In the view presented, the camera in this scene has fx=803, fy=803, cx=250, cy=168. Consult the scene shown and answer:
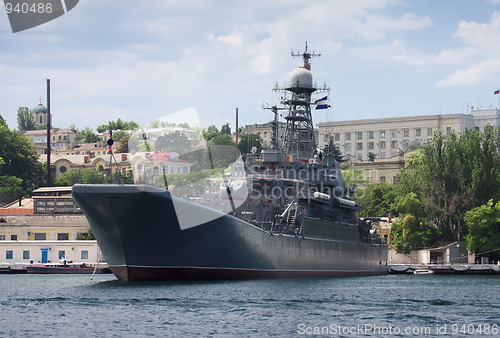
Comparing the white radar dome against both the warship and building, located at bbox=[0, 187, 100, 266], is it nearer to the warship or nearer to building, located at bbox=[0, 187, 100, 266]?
the warship

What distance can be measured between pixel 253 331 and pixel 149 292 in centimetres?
1103

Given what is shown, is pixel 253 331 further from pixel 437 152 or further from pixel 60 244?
pixel 437 152

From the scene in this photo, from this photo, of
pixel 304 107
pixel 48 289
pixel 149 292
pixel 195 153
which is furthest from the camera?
pixel 195 153

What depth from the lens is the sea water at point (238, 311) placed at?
28719 mm

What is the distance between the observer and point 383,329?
2941 centimetres

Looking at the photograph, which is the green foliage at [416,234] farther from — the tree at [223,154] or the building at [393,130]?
the building at [393,130]

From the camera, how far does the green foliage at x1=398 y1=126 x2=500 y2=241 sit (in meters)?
75.8

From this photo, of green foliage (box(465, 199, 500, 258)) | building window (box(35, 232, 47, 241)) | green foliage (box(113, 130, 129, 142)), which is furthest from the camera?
green foliage (box(113, 130, 129, 142))

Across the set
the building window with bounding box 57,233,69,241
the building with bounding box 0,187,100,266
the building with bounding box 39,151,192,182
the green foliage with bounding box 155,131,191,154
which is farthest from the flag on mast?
the green foliage with bounding box 155,131,191,154

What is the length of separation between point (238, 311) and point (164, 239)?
10918mm

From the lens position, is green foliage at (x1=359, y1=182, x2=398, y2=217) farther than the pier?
Yes

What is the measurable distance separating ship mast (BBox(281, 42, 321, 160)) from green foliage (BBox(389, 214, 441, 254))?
21.0 m

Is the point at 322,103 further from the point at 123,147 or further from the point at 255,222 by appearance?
the point at 123,147

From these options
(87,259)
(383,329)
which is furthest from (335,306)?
(87,259)
